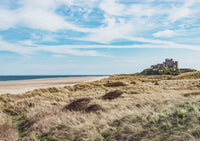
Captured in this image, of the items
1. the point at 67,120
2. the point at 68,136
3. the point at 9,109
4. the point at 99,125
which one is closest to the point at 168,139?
the point at 99,125

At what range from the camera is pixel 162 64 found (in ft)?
299

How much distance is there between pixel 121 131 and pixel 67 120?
2686mm

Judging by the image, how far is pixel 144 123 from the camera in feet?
21.1

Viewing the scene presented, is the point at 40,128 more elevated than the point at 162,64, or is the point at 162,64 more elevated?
the point at 162,64

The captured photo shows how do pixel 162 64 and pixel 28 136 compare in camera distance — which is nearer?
pixel 28 136

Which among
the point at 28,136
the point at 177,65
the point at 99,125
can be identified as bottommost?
the point at 28,136

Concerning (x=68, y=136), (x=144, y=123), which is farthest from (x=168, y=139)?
(x=68, y=136)

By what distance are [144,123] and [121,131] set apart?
0.91 m

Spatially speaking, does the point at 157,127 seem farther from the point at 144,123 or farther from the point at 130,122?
the point at 130,122

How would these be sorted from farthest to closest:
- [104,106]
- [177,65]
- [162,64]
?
[162,64], [177,65], [104,106]

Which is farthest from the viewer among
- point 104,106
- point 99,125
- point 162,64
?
point 162,64

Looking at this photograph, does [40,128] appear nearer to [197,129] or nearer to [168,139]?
[168,139]

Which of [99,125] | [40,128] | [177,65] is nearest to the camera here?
[99,125]

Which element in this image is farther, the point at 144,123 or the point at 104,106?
the point at 104,106
